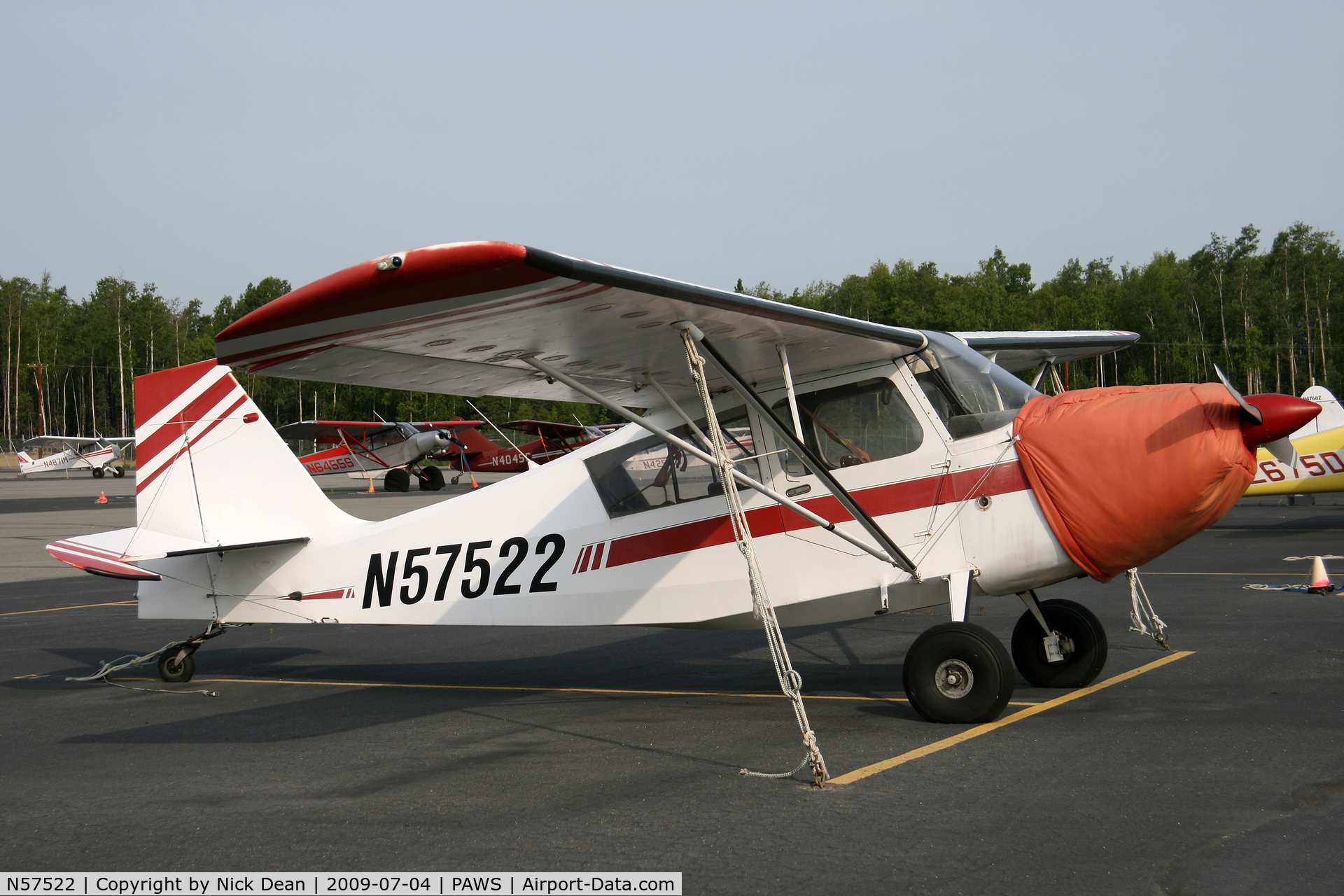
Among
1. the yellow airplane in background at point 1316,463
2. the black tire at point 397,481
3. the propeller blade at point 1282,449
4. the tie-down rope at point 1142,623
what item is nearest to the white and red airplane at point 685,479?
the propeller blade at point 1282,449

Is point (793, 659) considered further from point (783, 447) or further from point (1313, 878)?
point (1313, 878)

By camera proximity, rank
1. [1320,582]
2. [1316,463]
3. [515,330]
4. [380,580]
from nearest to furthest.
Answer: [515,330], [380,580], [1320,582], [1316,463]

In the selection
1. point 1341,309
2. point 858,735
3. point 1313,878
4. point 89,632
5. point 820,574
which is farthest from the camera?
point 1341,309

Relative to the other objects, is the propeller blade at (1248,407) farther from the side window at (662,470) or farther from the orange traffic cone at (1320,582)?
the orange traffic cone at (1320,582)

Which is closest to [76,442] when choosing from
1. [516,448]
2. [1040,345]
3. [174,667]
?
[516,448]

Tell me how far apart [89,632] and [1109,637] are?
11.0 m

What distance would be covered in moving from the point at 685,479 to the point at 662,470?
21 cm

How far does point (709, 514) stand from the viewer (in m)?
6.90

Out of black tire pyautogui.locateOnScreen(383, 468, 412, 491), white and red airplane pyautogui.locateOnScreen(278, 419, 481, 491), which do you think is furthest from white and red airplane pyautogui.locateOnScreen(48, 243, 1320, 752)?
black tire pyautogui.locateOnScreen(383, 468, 412, 491)

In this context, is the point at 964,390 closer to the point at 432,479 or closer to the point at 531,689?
the point at 531,689

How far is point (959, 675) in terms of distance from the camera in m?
6.02

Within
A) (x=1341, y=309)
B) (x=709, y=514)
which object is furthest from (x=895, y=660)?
(x=1341, y=309)

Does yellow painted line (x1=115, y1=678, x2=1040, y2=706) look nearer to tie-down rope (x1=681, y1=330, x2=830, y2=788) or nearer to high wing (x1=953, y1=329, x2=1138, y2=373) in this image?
tie-down rope (x1=681, y1=330, x2=830, y2=788)

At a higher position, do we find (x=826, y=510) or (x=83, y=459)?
(x=83, y=459)
